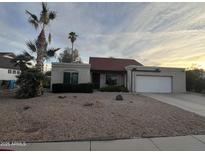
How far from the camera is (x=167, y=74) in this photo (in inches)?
837

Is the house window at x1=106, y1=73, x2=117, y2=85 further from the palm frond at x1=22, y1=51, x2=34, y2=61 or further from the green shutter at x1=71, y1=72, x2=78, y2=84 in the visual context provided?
the palm frond at x1=22, y1=51, x2=34, y2=61

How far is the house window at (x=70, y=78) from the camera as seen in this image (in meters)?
20.1

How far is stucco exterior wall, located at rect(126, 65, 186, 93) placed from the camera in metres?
20.7

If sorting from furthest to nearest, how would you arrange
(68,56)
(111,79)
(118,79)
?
(68,56)
(118,79)
(111,79)

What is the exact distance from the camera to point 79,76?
20.3 m

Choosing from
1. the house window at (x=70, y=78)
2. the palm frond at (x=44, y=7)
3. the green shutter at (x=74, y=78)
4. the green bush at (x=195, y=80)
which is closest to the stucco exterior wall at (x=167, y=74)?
the green bush at (x=195, y=80)

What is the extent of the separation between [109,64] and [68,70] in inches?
260

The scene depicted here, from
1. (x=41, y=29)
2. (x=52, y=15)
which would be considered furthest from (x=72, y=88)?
(x=52, y=15)

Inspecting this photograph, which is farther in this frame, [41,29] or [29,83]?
[41,29]

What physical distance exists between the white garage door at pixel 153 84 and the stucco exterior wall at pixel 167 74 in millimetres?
441

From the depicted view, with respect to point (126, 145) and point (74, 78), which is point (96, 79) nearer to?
point (74, 78)

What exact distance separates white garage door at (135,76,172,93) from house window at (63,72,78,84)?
22.7ft

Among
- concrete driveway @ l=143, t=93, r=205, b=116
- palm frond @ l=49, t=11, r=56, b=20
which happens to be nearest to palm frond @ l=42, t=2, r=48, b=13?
palm frond @ l=49, t=11, r=56, b=20

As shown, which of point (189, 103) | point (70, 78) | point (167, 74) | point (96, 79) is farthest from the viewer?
point (96, 79)
